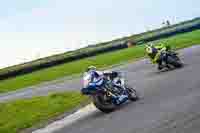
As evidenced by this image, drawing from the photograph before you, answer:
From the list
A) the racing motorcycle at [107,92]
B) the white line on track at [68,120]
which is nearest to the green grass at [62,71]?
the white line on track at [68,120]

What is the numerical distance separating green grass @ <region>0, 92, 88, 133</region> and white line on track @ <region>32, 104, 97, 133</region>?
0.91 m

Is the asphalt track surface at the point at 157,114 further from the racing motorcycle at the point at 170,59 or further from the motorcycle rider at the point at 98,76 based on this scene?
the racing motorcycle at the point at 170,59

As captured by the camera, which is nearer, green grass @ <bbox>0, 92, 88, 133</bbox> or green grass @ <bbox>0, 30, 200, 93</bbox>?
green grass @ <bbox>0, 92, 88, 133</bbox>

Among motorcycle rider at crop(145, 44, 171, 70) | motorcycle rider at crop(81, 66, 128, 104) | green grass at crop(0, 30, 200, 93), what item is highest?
motorcycle rider at crop(145, 44, 171, 70)

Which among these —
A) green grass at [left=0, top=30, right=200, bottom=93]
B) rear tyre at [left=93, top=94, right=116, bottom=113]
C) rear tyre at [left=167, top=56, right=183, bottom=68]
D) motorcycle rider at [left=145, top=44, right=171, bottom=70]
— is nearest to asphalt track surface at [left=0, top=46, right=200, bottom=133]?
rear tyre at [left=93, top=94, right=116, bottom=113]

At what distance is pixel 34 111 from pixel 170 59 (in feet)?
24.8

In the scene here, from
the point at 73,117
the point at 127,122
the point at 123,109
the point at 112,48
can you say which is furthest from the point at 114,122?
the point at 112,48

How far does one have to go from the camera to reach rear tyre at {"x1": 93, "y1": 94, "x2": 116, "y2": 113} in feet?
45.2

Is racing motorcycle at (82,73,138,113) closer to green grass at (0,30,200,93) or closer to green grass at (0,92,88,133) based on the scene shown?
green grass at (0,92,88,133)

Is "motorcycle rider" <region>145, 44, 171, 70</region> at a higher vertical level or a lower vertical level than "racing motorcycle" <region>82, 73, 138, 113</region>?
higher

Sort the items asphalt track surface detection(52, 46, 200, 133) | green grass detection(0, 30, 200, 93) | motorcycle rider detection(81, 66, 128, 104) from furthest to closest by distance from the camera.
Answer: green grass detection(0, 30, 200, 93) → motorcycle rider detection(81, 66, 128, 104) → asphalt track surface detection(52, 46, 200, 133)

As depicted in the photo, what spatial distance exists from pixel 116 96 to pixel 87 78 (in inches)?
43.3

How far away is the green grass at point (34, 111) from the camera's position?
15234 mm

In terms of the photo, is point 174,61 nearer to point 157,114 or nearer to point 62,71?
point 157,114
